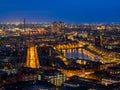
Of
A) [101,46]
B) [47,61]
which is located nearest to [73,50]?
[101,46]

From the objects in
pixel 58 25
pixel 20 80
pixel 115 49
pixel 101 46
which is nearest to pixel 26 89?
pixel 20 80

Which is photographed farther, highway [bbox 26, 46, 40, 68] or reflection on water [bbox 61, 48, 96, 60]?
reflection on water [bbox 61, 48, 96, 60]

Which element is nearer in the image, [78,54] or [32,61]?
[32,61]

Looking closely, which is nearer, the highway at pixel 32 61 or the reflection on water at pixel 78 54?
the highway at pixel 32 61

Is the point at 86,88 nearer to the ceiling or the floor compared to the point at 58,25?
nearer to the floor

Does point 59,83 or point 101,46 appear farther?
point 101,46

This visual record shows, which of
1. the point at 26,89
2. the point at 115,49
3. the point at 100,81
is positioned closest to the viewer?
the point at 26,89

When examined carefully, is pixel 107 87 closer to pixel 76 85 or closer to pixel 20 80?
pixel 76 85

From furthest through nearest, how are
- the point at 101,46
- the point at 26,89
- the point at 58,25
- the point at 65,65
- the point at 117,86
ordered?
the point at 58,25
the point at 101,46
the point at 65,65
the point at 117,86
the point at 26,89
